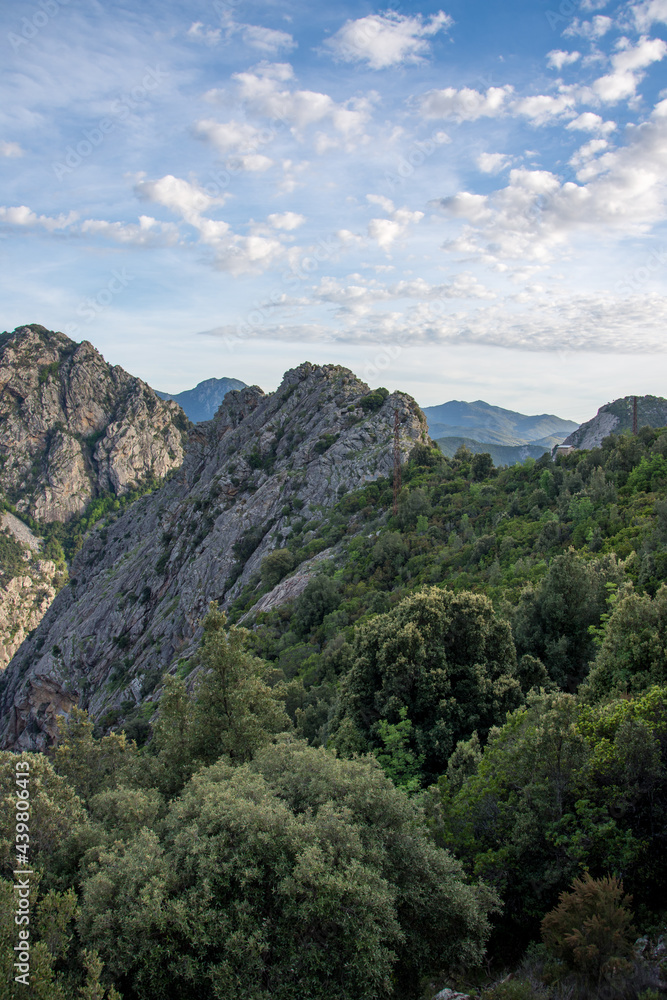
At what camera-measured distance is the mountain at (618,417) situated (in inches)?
4230

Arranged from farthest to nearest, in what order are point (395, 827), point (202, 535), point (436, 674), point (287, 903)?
1. point (202, 535)
2. point (436, 674)
3. point (395, 827)
4. point (287, 903)

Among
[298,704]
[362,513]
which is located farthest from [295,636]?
[362,513]

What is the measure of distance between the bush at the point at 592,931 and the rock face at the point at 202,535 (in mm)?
44465

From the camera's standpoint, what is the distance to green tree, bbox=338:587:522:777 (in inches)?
606

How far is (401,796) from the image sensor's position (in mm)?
9734

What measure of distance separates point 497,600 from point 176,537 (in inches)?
2305

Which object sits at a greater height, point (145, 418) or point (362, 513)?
point (145, 418)

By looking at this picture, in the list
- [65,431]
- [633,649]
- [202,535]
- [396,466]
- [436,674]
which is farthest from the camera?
[65,431]

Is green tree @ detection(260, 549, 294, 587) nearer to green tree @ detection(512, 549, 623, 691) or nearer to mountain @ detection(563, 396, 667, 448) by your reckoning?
green tree @ detection(512, 549, 623, 691)

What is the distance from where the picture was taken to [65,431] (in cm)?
19100

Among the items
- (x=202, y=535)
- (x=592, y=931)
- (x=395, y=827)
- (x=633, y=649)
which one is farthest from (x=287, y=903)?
(x=202, y=535)

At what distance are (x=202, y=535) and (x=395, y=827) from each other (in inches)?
2416

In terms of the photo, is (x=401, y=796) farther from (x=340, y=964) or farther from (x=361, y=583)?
(x=361, y=583)

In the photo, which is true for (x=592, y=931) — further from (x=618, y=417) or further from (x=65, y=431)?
(x=65, y=431)
